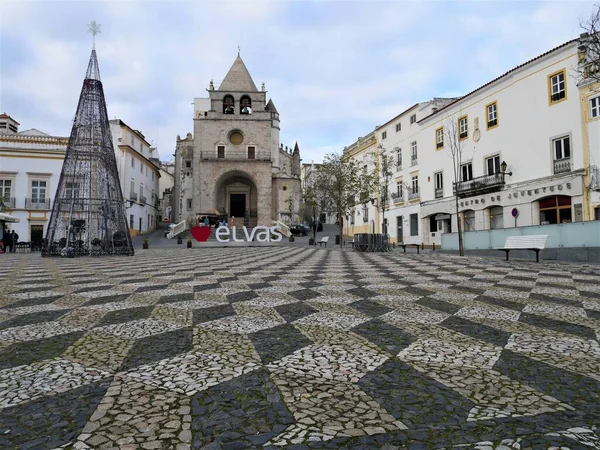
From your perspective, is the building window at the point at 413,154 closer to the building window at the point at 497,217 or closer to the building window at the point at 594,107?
the building window at the point at 497,217

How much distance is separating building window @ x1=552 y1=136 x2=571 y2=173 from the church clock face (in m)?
30.9

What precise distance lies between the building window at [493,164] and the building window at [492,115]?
184cm

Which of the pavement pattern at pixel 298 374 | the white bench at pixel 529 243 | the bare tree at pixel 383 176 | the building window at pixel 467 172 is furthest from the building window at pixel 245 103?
the pavement pattern at pixel 298 374

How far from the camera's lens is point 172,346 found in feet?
8.77

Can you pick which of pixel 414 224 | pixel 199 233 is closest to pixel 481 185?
pixel 414 224

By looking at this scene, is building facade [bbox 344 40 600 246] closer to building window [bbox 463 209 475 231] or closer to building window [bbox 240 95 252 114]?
building window [bbox 463 209 475 231]

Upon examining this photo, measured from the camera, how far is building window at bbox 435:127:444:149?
88.6ft

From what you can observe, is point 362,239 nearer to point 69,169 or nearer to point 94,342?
point 69,169

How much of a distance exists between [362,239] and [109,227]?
11668 mm

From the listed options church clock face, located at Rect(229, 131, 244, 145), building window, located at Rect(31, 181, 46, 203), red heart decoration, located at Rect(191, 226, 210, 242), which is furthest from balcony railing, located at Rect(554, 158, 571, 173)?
building window, located at Rect(31, 181, 46, 203)

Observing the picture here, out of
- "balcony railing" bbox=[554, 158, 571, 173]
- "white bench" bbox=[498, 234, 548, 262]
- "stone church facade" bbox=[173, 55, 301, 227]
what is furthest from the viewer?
"stone church facade" bbox=[173, 55, 301, 227]

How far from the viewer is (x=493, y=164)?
2270cm

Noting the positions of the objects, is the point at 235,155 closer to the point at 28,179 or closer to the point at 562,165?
the point at 28,179

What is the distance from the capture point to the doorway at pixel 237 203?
1779 inches
